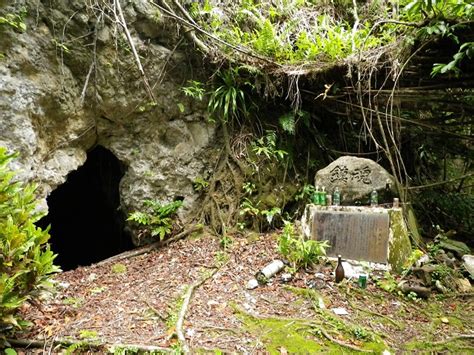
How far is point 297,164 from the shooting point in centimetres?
674

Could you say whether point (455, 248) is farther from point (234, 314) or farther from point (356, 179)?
point (234, 314)

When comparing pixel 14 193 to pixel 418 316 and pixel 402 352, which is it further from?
pixel 418 316

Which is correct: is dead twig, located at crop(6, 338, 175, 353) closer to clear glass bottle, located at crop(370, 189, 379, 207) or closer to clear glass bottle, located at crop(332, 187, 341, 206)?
clear glass bottle, located at crop(332, 187, 341, 206)

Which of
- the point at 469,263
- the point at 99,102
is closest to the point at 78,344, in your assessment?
the point at 99,102

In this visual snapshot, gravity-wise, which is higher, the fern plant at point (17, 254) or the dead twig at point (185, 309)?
the fern plant at point (17, 254)

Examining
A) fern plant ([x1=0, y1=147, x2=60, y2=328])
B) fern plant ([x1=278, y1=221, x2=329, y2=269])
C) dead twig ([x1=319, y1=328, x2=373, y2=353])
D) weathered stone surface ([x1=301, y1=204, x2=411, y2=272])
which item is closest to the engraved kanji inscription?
weathered stone surface ([x1=301, y1=204, x2=411, y2=272])

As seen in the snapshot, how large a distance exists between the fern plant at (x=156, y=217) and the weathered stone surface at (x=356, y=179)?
269cm

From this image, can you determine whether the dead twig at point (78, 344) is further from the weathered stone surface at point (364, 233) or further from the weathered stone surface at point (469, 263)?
the weathered stone surface at point (469, 263)

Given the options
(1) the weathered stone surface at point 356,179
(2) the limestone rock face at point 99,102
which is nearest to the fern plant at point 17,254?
(2) the limestone rock face at point 99,102

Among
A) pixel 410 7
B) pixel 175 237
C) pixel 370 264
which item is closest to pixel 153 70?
pixel 175 237

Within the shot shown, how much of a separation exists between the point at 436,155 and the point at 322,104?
3.27 meters

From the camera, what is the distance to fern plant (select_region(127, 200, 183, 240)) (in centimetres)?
547

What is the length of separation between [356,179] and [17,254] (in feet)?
15.4

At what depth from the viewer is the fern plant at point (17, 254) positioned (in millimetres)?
2914
